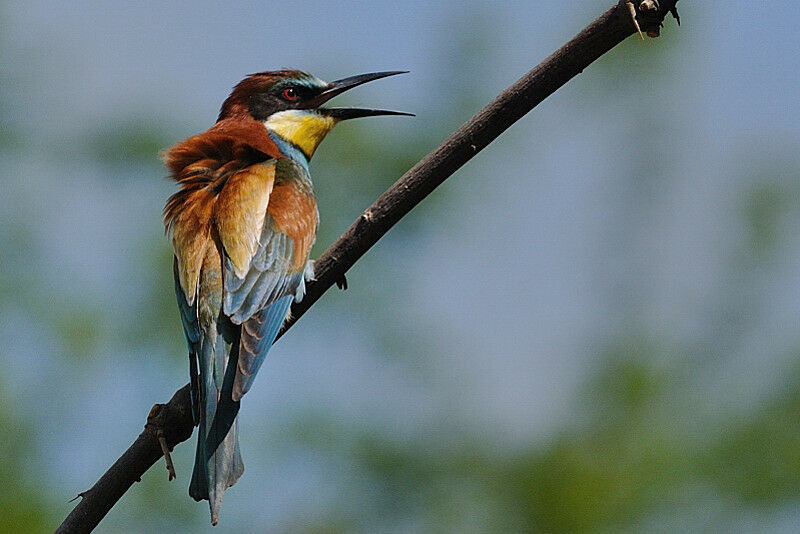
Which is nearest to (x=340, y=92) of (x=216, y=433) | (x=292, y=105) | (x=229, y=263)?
(x=292, y=105)

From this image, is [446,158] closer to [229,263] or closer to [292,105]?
[229,263]

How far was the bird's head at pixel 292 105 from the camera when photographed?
10.9 feet

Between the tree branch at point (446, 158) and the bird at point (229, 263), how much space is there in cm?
18

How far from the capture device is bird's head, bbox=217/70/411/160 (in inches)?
131

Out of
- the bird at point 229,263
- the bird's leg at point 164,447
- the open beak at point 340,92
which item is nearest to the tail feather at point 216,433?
the bird at point 229,263

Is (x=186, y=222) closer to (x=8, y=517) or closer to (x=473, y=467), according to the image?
(x=8, y=517)

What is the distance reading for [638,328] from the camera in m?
5.54

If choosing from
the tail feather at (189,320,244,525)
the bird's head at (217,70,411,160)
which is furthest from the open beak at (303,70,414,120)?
the tail feather at (189,320,244,525)

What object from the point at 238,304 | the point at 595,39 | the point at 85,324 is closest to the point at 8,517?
the point at 85,324

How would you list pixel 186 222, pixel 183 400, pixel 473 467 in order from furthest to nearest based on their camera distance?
pixel 473 467 → pixel 186 222 → pixel 183 400

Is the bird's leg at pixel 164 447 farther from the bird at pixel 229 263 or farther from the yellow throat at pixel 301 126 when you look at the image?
the yellow throat at pixel 301 126

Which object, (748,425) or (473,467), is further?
(473,467)

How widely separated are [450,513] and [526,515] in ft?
2.14

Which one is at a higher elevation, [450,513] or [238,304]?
[238,304]
